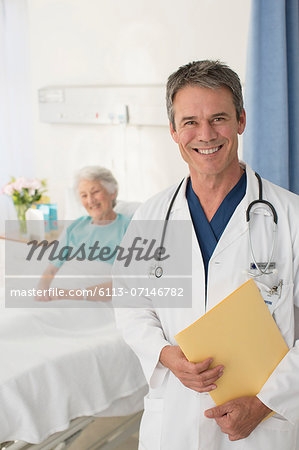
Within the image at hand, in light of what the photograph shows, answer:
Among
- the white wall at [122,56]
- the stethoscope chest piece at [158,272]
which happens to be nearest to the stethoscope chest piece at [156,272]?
the stethoscope chest piece at [158,272]

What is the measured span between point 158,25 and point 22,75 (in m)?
1.34

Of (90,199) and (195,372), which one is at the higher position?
(90,199)

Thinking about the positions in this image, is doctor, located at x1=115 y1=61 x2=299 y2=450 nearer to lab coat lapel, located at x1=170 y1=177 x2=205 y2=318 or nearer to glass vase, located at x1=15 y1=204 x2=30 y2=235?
lab coat lapel, located at x1=170 y1=177 x2=205 y2=318

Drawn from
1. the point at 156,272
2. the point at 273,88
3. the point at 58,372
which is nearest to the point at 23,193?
the point at 58,372

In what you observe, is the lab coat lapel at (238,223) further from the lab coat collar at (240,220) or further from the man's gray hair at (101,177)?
the man's gray hair at (101,177)

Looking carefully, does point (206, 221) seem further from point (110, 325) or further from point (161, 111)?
point (161, 111)

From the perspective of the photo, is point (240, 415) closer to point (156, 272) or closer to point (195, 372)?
point (195, 372)

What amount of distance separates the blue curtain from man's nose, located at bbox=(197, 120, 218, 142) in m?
0.77

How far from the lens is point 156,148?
339cm

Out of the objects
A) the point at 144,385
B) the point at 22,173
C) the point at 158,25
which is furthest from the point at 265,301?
the point at 22,173

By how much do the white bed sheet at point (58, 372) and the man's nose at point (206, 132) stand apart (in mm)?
1028

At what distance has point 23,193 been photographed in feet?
12.2

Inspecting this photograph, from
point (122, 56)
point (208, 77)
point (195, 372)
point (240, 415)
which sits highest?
point (122, 56)

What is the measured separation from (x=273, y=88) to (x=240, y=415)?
4.19 ft
